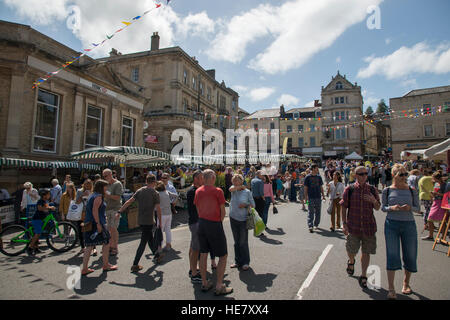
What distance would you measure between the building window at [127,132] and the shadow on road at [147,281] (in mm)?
16320

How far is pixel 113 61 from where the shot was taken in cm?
3127

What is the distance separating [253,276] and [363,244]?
1.85 meters

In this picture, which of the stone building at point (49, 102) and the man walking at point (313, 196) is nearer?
the man walking at point (313, 196)

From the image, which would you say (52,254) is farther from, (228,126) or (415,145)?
(415,145)

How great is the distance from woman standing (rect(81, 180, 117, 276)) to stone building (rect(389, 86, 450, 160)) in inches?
1487

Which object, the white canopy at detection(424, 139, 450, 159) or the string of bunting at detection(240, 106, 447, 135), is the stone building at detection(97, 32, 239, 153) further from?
the white canopy at detection(424, 139, 450, 159)

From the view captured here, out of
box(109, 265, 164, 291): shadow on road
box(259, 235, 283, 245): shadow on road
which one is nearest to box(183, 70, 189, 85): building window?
box(259, 235, 283, 245): shadow on road

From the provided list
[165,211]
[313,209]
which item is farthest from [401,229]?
[165,211]

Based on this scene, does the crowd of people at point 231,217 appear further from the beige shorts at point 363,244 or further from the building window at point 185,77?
the building window at point 185,77

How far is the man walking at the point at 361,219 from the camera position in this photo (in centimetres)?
392

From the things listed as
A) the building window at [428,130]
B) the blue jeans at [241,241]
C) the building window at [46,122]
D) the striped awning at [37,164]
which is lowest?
the blue jeans at [241,241]

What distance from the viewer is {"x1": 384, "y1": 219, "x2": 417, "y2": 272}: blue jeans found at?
3.54m

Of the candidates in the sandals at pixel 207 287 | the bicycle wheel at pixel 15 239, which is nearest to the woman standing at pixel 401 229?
the sandals at pixel 207 287

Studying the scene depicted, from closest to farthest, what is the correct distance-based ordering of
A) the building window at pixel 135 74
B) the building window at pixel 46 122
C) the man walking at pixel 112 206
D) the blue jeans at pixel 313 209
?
the man walking at pixel 112 206
the blue jeans at pixel 313 209
the building window at pixel 46 122
the building window at pixel 135 74
